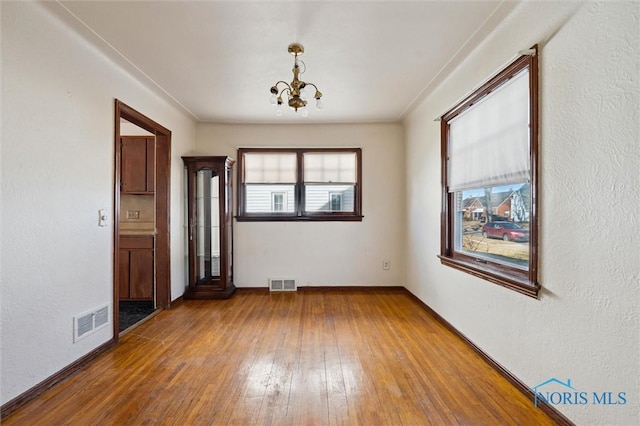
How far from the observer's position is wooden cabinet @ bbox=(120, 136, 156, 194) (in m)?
3.95

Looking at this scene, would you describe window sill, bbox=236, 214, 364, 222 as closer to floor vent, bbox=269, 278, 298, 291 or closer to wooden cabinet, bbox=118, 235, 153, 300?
floor vent, bbox=269, 278, 298, 291

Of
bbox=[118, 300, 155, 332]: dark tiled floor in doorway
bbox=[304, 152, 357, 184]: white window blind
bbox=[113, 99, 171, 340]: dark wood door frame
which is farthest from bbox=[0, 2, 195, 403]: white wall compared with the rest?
bbox=[304, 152, 357, 184]: white window blind

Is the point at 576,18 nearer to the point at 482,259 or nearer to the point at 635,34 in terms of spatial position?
the point at 635,34

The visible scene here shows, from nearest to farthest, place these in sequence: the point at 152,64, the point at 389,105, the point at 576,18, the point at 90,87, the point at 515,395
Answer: the point at 576,18 → the point at 515,395 → the point at 90,87 → the point at 152,64 → the point at 389,105

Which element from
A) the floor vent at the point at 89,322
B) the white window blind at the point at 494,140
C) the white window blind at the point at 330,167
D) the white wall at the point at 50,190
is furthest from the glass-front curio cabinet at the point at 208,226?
the white window blind at the point at 494,140

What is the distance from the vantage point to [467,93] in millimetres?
2531

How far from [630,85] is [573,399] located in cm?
161

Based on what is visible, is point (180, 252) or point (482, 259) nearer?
point (482, 259)

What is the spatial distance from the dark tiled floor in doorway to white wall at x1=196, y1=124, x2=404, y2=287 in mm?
1246

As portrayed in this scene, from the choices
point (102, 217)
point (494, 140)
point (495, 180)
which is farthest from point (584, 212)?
point (102, 217)

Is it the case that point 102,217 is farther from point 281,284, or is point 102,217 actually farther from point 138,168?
point 281,284

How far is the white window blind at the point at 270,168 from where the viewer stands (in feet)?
14.9

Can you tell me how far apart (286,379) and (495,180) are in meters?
2.19

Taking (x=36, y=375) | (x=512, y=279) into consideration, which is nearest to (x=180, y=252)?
(x=36, y=375)
